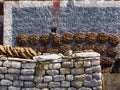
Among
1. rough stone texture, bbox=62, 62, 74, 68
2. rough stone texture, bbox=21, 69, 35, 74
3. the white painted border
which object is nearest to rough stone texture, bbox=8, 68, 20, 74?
rough stone texture, bbox=21, 69, 35, 74

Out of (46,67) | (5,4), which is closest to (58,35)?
(5,4)

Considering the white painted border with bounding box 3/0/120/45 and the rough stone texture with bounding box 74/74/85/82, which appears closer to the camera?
the rough stone texture with bounding box 74/74/85/82

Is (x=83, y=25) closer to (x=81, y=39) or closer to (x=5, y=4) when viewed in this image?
(x=81, y=39)

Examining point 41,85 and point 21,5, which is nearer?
point 41,85

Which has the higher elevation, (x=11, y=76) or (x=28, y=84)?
(x=11, y=76)

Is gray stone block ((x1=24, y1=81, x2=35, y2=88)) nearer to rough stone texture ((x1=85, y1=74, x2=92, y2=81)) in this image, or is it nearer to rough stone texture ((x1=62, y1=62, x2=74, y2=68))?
rough stone texture ((x1=62, y1=62, x2=74, y2=68))

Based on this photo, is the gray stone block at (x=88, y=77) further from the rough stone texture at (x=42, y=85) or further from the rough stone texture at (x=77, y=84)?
the rough stone texture at (x=42, y=85)

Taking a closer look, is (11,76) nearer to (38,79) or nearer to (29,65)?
(29,65)


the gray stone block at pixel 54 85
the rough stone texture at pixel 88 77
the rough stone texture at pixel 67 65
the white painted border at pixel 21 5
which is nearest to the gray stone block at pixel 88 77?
the rough stone texture at pixel 88 77

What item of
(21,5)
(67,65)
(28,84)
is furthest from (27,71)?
(21,5)

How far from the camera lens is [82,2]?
14547 millimetres

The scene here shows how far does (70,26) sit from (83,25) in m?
0.44

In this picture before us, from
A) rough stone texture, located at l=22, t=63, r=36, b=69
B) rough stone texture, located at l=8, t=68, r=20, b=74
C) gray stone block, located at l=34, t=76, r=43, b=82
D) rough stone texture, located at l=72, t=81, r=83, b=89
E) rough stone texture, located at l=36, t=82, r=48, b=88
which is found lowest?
rough stone texture, located at l=36, t=82, r=48, b=88

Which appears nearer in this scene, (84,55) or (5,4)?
(84,55)
